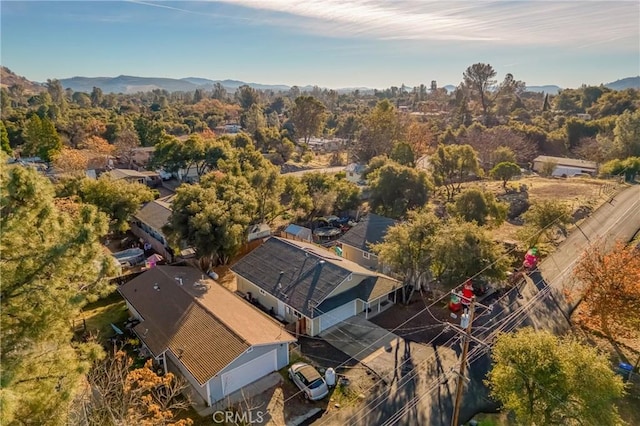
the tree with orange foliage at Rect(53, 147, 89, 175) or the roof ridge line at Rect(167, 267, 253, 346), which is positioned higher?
the tree with orange foliage at Rect(53, 147, 89, 175)

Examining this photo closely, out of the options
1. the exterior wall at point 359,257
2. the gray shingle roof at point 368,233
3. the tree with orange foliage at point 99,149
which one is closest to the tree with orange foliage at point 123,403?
the exterior wall at point 359,257

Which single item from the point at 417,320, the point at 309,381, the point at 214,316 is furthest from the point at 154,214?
the point at 417,320

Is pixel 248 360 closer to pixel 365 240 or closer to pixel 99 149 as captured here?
pixel 365 240

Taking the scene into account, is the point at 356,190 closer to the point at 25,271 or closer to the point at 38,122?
the point at 25,271

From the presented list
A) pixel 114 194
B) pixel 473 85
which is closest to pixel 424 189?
pixel 114 194

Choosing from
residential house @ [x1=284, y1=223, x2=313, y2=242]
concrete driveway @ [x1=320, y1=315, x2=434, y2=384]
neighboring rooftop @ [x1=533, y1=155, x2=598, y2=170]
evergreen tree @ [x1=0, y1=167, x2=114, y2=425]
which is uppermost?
evergreen tree @ [x1=0, y1=167, x2=114, y2=425]

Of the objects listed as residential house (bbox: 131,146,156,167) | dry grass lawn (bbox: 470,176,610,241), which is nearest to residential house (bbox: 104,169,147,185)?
residential house (bbox: 131,146,156,167)

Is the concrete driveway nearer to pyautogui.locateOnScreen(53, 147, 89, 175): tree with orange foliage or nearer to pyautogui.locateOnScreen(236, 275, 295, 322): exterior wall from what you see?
pyautogui.locateOnScreen(236, 275, 295, 322): exterior wall
